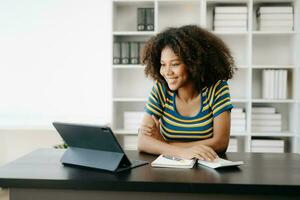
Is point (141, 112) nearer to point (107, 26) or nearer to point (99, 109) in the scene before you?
point (99, 109)

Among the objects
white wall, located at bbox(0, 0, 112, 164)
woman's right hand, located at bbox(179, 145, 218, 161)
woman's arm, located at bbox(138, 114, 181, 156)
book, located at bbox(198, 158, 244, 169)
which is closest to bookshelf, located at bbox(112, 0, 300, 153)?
white wall, located at bbox(0, 0, 112, 164)

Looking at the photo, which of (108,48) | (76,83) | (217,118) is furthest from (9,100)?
(217,118)

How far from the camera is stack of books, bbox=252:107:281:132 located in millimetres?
3520

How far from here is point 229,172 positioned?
55.4 inches

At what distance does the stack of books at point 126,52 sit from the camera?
3.49 meters

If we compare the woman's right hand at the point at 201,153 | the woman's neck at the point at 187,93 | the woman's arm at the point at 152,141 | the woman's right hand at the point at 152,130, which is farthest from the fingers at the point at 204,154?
the woman's neck at the point at 187,93

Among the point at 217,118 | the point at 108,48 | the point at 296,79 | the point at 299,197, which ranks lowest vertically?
the point at 299,197

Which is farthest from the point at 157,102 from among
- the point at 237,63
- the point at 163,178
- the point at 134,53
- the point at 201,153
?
the point at 237,63

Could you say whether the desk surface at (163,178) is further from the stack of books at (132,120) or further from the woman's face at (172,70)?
the stack of books at (132,120)

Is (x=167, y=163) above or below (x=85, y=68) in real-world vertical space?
below

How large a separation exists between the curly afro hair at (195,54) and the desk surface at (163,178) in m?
0.65

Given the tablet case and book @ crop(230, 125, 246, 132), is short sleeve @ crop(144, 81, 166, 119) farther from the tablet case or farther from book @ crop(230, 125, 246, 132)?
book @ crop(230, 125, 246, 132)

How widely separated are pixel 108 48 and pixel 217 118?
1977 mm

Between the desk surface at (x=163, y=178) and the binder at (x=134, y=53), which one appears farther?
the binder at (x=134, y=53)
